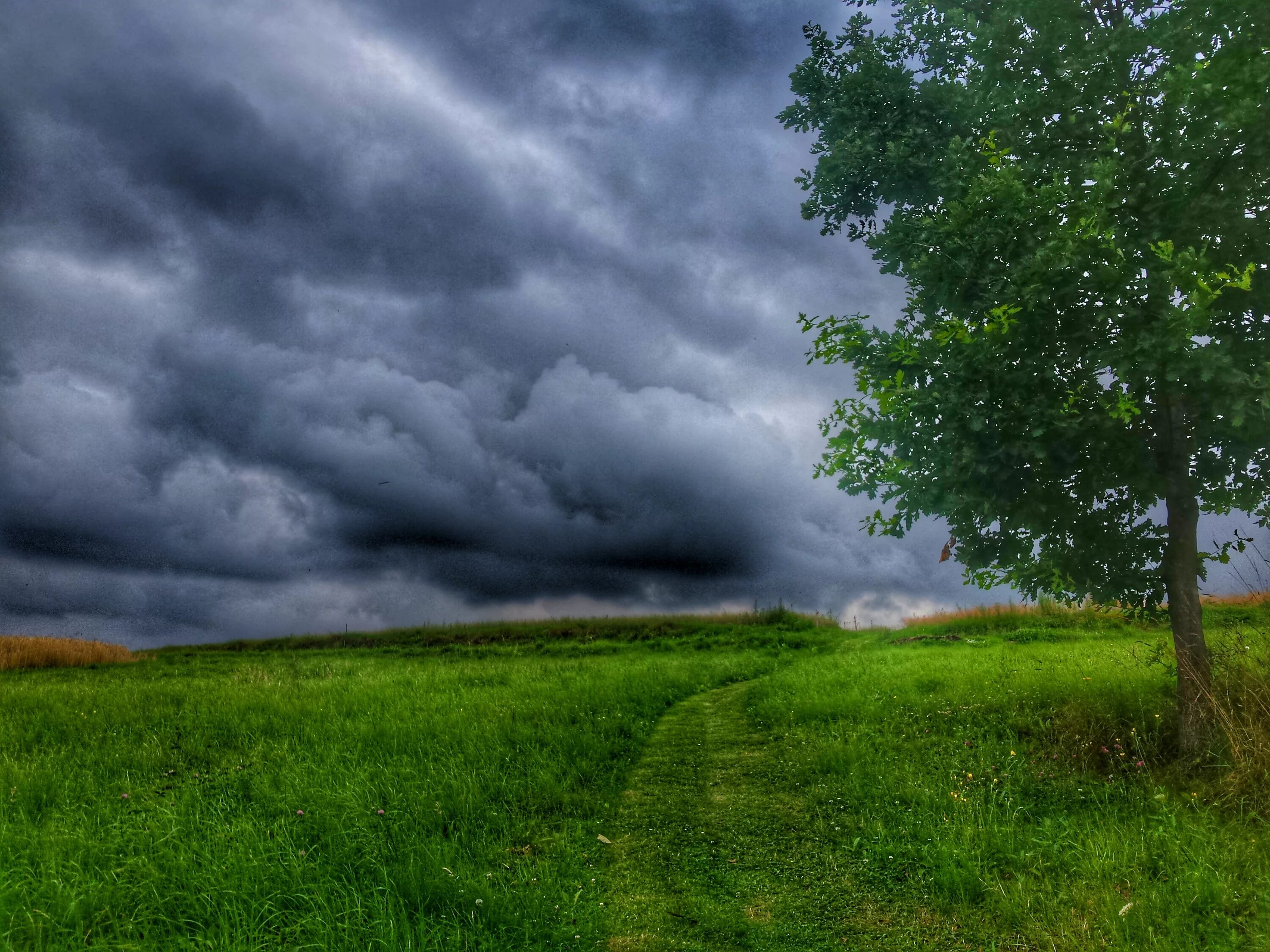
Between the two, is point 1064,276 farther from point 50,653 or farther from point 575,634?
point 50,653

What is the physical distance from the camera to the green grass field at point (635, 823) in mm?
6145

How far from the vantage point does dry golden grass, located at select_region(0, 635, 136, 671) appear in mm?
32844

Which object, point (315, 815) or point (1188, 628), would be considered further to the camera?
point (1188, 628)

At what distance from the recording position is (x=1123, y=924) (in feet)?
19.6

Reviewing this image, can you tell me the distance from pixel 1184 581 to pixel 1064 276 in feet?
14.7

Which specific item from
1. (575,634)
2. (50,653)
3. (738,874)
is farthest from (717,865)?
(50,653)

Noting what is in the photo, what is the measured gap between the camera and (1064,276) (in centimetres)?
861

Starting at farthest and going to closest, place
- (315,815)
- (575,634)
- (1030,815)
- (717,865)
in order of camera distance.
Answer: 1. (575,634)
2. (1030,815)
3. (315,815)
4. (717,865)

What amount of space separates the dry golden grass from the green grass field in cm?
2250

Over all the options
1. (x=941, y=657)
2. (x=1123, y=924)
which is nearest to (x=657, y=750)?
(x=1123, y=924)

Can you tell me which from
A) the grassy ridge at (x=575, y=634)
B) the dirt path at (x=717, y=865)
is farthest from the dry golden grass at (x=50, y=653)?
the dirt path at (x=717, y=865)

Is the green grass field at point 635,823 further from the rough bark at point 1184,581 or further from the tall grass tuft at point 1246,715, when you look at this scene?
the rough bark at point 1184,581

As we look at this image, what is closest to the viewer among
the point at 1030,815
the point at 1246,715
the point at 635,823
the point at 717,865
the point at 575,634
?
the point at 717,865

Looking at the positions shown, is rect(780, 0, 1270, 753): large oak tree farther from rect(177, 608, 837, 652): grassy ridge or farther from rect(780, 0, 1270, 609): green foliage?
rect(177, 608, 837, 652): grassy ridge
